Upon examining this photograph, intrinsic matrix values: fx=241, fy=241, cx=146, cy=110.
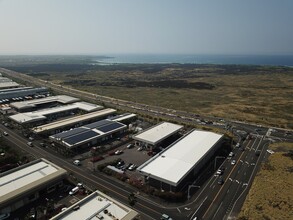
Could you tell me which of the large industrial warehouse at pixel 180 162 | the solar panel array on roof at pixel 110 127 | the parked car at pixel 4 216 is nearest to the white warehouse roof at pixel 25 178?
the parked car at pixel 4 216

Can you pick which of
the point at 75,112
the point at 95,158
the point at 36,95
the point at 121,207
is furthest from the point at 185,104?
the point at 121,207

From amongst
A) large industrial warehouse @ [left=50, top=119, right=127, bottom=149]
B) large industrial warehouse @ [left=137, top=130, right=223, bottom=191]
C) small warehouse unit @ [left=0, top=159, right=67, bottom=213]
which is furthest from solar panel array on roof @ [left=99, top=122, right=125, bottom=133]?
small warehouse unit @ [left=0, top=159, right=67, bottom=213]

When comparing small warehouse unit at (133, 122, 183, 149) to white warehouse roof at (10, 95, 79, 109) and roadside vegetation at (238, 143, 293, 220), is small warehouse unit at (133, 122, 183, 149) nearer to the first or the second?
roadside vegetation at (238, 143, 293, 220)

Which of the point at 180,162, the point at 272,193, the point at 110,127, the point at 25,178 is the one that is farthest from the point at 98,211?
the point at 110,127

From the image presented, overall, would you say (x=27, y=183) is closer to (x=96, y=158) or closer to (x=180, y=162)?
(x=96, y=158)

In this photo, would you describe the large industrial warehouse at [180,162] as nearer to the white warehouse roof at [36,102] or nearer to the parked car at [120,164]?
the parked car at [120,164]

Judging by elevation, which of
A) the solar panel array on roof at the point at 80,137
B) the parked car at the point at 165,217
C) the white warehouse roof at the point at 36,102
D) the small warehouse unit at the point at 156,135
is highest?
the small warehouse unit at the point at 156,135

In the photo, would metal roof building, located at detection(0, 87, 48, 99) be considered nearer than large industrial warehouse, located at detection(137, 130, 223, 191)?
No
